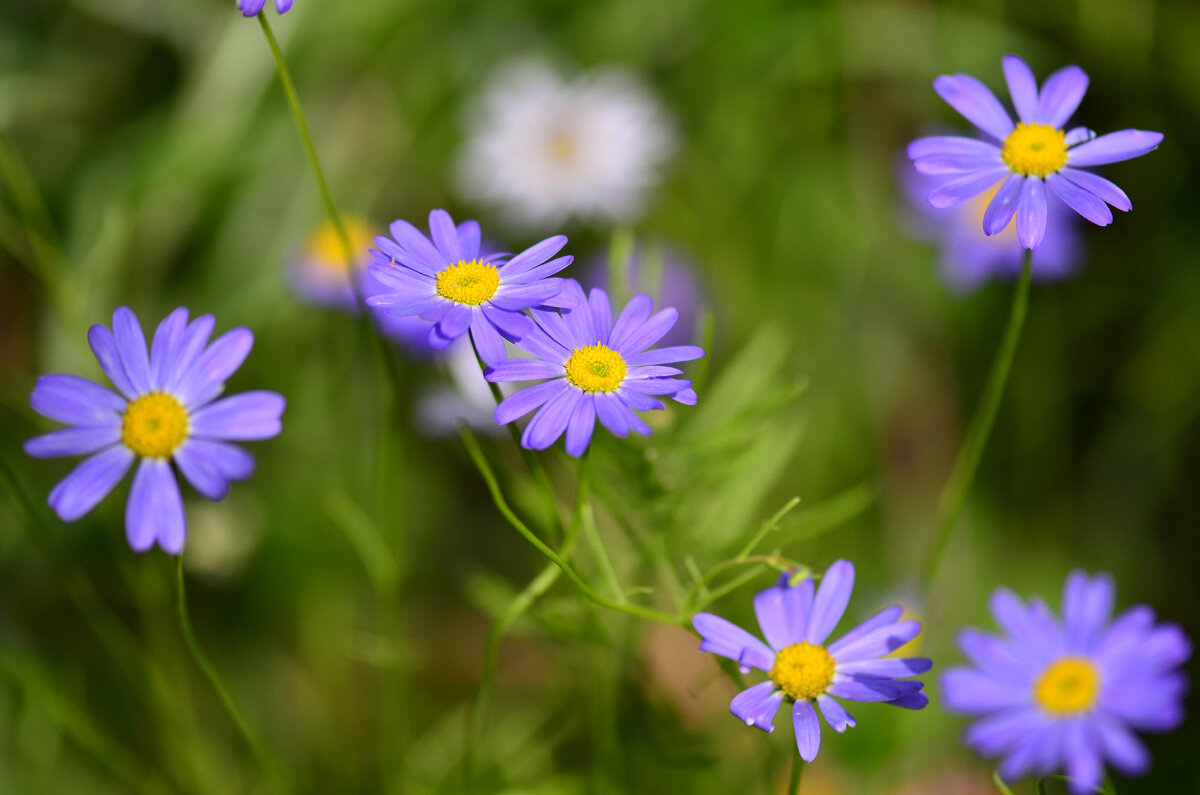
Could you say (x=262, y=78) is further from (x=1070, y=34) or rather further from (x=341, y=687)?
(x=1070, y=34)

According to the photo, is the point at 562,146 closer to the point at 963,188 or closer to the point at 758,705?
the point at 963,188

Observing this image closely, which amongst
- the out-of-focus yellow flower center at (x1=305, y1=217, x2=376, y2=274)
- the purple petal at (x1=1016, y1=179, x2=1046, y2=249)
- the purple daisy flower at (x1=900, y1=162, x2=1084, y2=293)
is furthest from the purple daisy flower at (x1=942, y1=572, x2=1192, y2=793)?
the out-of-focus yellow flower center at (x1=305, y1=217, x2=376, y2=274)

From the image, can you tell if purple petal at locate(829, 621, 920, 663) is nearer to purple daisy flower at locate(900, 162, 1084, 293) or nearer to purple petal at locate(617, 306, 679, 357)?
purple petal at locate(617, 306, 679, 357)

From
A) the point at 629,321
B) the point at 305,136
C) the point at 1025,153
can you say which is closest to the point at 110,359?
the point at 305,136

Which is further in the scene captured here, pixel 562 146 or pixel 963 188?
pixel 562 146

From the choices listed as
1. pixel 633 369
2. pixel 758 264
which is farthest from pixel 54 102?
pixel 633 369

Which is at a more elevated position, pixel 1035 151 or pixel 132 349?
pixel 1035 151
